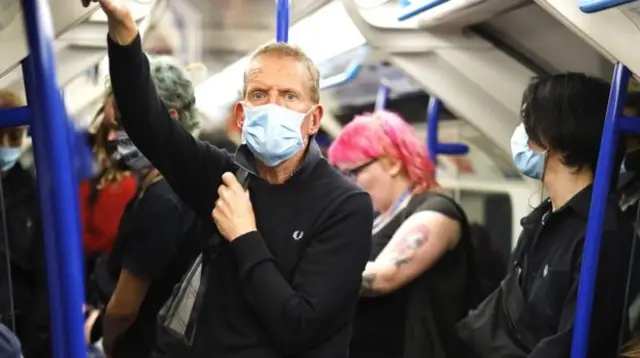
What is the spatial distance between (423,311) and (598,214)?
2.72ft

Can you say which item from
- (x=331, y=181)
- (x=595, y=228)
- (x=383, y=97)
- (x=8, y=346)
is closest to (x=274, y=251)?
(x=331, y=181)

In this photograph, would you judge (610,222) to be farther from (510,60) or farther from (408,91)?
(408,91)

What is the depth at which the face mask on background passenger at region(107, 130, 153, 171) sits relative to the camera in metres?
2.49

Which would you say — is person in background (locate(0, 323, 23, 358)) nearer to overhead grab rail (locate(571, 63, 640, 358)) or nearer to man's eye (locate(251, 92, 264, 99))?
man's eye (locate(251, 92, 264, 99))

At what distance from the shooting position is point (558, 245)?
2.13 metres

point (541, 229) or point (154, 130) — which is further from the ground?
point (154, 130)

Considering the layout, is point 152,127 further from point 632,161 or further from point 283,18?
point 632,161

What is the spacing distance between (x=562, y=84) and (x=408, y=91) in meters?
3.46

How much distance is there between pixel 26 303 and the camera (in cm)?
247

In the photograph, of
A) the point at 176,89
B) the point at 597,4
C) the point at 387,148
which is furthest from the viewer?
the point at 387,148

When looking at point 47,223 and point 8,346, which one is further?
point 47,223

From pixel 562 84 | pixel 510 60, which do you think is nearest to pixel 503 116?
pixel 510 60

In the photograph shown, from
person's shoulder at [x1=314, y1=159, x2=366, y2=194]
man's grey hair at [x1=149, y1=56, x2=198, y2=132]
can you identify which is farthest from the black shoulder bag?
man's grey hair at [x1=149, y1=56, x2=198, y2=132]

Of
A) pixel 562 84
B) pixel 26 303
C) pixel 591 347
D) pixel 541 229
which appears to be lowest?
pixel 26 303
